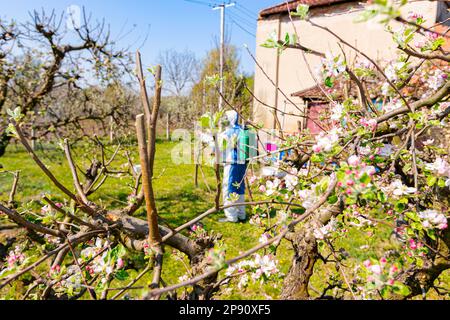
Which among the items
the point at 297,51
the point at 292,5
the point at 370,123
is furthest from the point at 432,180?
the point at 292,5

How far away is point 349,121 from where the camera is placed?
1314 mm

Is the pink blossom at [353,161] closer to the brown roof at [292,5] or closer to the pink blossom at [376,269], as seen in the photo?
the pink blossom at [376,269]

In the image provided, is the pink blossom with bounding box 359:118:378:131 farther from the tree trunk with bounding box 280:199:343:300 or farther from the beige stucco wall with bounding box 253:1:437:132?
the beige stucco wall with bounding box 253:1:437:132

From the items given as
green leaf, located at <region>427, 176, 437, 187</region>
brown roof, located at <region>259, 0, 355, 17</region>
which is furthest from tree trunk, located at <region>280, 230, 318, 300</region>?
brown roof, located at <region>259, 0, 355, 17</region>

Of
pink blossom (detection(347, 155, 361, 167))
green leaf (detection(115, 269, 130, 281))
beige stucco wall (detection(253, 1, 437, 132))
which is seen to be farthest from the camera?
beige stucco wall (detection(253, 1, 437, 132))

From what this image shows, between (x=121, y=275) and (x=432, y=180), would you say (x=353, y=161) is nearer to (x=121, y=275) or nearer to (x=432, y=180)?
(x=432, y=180)

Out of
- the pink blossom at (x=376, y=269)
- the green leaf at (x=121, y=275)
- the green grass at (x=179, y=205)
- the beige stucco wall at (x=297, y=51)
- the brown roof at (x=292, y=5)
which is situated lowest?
the green grass at (x=179, y=205)

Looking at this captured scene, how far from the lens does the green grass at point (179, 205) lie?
3393mm

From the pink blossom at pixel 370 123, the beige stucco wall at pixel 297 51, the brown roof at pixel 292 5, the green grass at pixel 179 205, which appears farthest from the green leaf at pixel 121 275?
the brown roof at pixel 292 5

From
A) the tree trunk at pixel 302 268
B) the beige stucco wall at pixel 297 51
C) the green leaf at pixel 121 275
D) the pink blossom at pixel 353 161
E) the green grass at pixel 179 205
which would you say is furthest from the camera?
the beige stucco wall at pixel 297 51

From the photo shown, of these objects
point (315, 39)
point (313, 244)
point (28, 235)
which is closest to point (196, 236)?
point (313, 244)

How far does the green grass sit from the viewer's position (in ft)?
11.1
